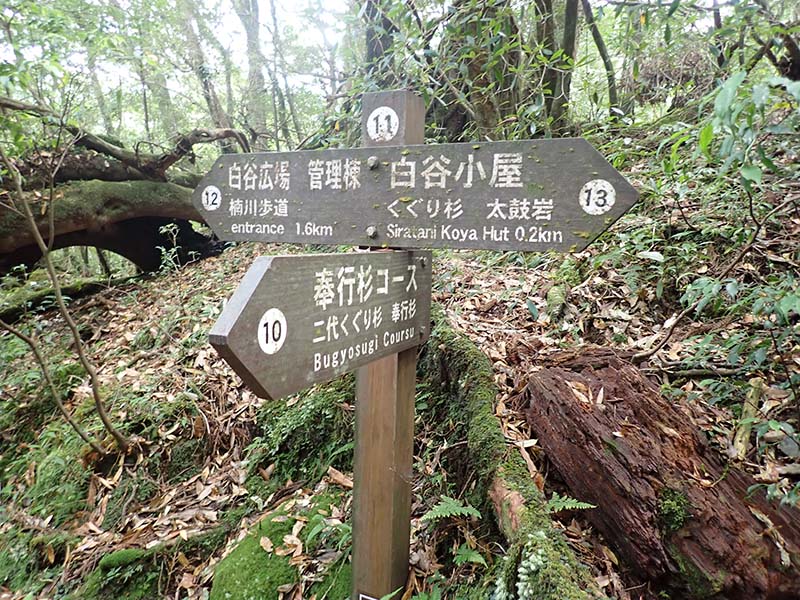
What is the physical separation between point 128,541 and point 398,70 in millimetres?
4818

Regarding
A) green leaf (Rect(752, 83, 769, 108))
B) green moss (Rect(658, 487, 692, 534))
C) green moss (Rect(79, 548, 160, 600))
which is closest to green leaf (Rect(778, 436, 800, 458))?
green moss (Rect(658, 487, 692, 534))

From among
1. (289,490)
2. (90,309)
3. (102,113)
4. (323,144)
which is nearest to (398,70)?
(323,144)

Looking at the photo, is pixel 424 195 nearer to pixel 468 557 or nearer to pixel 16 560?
pixel 468 557

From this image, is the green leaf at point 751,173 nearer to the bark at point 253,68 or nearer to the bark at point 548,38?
the bark at point 548,38

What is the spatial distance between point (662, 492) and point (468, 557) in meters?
0.88

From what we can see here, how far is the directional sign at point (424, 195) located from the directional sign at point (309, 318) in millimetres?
249

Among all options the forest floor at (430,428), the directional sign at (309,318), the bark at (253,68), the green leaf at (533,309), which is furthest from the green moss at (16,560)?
the bark at (253,68)

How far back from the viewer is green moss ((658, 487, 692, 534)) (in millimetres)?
1883

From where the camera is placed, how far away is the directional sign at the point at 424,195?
1656 mm

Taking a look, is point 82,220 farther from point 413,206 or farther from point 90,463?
point 413,206

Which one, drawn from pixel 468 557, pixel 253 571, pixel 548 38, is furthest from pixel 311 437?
pixel 548 38

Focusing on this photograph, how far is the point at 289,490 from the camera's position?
3533mm

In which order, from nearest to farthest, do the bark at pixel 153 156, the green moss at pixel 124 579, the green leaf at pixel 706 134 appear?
1. the green leaf at pixel 706 134
2. the green moss at pixel 124 579
3. the bark at pixel 153 156

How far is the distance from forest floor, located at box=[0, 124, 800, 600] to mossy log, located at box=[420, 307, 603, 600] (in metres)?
0.13
